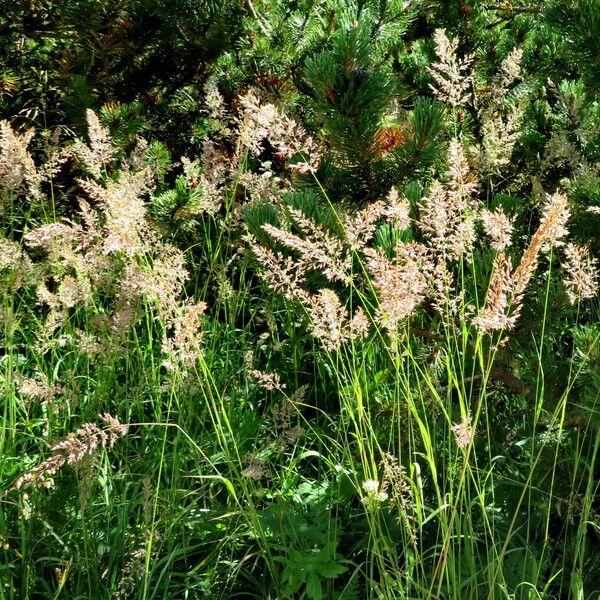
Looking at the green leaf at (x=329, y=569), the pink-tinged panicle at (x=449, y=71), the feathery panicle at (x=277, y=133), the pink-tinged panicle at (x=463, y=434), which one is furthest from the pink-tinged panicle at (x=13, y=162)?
the pink-tinged panicle at (x=463, y=434)

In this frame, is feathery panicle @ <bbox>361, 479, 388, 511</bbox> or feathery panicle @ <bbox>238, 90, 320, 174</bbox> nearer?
feathery panicle @ <bbox>361, 479, 388, 511</bbox>

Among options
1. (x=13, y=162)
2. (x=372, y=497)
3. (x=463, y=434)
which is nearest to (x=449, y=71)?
(x=463, y=434)

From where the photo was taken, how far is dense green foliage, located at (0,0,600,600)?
219cm

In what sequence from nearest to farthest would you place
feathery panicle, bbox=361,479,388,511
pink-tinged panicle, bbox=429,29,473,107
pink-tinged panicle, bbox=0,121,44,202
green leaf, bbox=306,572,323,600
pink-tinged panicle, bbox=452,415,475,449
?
pink-tinged panicle, bbox=452,415,475,449 → feathery panicle, bbox=361,479,388,511 → green leaf, bbox=306,572,323,600 → pink-tinged panicle, bbox=429,29,473,107 → pink-tinged panicle, bbox=0,121,44,202

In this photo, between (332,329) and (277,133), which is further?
(277,133)

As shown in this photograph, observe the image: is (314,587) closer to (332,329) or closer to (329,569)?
(329,569)

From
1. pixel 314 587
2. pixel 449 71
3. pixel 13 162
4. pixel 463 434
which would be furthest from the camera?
pixel 13 162

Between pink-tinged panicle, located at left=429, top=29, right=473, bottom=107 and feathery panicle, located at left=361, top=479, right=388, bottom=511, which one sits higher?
pink-tinged panicle, located at left=429, top=29, right=473, bottom=107

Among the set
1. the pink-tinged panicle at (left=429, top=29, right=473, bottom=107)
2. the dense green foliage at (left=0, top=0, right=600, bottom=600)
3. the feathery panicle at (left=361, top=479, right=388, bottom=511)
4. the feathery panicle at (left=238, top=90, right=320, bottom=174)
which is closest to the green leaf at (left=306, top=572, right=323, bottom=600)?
the dense green foliage at (left=0, top=0, right=600, bottom=600)

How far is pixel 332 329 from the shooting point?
6.94 ft

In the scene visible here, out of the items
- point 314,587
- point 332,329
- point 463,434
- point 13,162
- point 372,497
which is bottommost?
point 314,587

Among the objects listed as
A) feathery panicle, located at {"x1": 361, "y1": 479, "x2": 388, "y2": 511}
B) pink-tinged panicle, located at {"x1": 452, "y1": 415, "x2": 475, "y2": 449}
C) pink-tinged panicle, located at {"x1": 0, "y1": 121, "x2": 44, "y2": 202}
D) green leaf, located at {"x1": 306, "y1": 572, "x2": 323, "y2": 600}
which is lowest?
green leaf, located at {"x1": 306, "y1": 572, "x2": 323, "y2": 600}

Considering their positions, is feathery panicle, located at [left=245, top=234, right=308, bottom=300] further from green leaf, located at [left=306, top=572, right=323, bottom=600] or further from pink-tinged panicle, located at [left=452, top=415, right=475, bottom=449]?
green leaf, located at [left=306, top=572, right=323, bottom=600]

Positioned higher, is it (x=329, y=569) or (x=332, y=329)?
(x=332, y=329)
